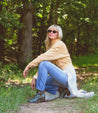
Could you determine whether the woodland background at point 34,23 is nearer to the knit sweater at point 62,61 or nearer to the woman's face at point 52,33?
the woman's face at point 52,33

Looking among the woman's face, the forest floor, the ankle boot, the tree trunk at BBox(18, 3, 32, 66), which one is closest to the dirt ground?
the forest floor

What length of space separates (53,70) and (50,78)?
351 mm

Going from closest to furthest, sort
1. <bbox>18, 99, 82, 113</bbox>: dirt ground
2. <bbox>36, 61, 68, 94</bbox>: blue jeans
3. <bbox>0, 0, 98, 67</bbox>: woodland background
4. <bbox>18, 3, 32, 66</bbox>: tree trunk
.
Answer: <bbox>18, 99, 82, 113</bbox>: dirt ground, <bbox>36, 61, 68, 94</bbox>: blue jeans, <bbox>0, 0, 98, 67</bbox>: woodland background, <bbox>18, 3, 32, 66</bbox>: tree trunk

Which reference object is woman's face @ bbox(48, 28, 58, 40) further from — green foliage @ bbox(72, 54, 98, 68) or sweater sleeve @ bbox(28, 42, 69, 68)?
green foliage @ bbox(72, 54, 98, 68)

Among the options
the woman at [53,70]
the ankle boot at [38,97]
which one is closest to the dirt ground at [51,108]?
the ankle boot at [38,97]

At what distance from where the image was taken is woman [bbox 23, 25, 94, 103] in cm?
435

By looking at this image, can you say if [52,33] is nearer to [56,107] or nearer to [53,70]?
[53,70]

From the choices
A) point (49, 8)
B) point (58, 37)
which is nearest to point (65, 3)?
point (49, 8)

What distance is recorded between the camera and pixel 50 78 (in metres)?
4.70

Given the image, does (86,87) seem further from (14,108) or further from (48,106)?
(14,108)

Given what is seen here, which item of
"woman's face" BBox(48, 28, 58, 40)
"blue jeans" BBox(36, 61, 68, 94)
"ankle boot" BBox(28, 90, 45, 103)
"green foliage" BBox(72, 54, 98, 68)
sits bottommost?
"green foliage" BBox(72, 54, 98, 68)

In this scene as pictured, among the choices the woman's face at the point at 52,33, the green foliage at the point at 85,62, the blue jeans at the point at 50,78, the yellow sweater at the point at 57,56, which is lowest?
the green foliage at the point at 85,62

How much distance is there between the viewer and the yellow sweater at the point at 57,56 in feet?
14.6

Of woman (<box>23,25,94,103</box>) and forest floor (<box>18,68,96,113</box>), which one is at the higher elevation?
woman (<box>23,25,94,103</box>)
